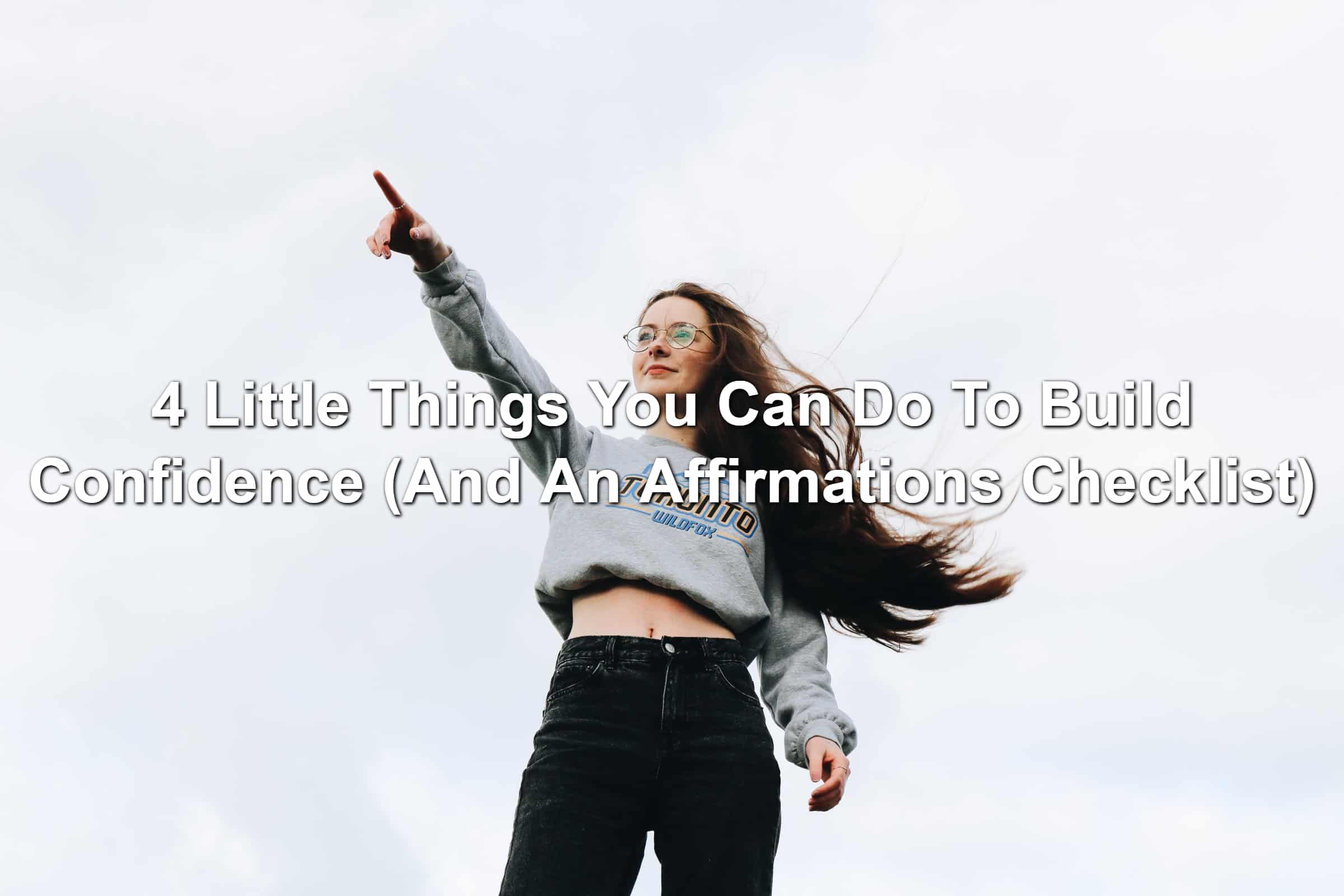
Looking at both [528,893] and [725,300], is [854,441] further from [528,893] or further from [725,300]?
[528,893]

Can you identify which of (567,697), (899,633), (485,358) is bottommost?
(567,697)

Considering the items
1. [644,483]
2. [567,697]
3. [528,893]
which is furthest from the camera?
[644,483]

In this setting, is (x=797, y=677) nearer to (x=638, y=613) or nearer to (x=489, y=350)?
(x=638, y=613)

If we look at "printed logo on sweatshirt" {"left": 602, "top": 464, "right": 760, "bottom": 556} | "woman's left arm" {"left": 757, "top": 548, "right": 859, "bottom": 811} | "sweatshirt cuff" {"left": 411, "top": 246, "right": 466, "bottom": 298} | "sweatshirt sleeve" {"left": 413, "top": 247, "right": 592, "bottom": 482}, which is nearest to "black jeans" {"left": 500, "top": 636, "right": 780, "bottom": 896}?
"woman's left arm" {"left": 757, "top": 548, "right": 859, "bottom": 811}

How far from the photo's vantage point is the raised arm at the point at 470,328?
4359mm

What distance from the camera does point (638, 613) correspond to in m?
4.59

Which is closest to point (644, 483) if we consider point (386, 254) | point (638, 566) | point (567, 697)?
point (638, 566)

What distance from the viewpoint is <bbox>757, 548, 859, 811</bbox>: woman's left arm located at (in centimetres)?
458

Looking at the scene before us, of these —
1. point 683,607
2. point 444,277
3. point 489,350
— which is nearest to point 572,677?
point 683,607

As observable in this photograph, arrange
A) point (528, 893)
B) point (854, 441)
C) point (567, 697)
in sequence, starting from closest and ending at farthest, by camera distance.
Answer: point (528, 893)
point (567, 697)
point (854, 441)

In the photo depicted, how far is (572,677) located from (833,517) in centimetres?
135

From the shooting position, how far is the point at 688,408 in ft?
17.8

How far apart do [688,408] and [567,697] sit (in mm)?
1373

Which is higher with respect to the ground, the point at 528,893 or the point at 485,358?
the point at 485,358
